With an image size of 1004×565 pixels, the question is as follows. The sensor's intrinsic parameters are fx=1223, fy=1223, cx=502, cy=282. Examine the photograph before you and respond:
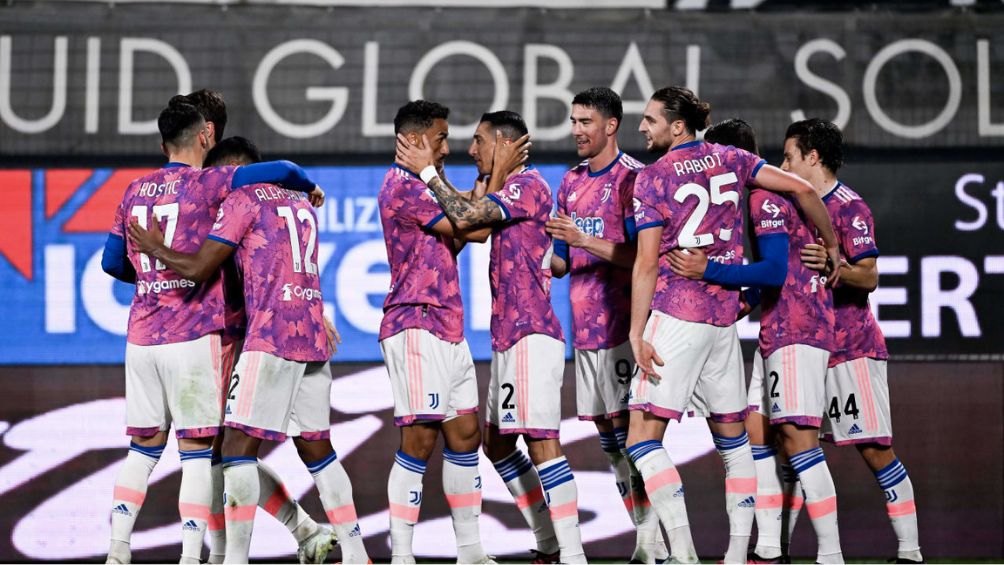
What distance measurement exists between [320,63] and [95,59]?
130cm

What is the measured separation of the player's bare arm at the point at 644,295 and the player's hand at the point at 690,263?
0.12 m

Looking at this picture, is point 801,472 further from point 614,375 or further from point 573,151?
point 573,151

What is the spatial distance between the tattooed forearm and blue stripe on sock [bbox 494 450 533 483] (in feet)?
3.61

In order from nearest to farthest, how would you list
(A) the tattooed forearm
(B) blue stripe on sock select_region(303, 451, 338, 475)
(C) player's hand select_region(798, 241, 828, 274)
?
(A) the tattooed forearm < (B) blue stripe on sock select_region(303, 451, 338, 475) < (C) player's hand select_region(798, 241, 828, 274)

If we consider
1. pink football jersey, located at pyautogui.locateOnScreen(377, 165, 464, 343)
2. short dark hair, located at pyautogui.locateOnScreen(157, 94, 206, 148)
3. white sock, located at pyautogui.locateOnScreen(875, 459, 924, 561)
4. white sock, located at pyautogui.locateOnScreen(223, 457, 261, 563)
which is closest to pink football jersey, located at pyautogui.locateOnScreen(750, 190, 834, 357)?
white sock, located at pyautogui.locateOnScreen(875, 459, 924, 561)

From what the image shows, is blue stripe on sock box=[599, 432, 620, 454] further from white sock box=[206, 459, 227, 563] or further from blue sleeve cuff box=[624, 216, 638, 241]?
white sock box=[206, 459, 227, 563]

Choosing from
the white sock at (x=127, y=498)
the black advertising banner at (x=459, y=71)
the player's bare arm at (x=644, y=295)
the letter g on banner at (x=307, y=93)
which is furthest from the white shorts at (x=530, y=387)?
the letter g on banner at (x=307, y=93)

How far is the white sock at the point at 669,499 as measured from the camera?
4.87m

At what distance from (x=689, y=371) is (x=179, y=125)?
244cm

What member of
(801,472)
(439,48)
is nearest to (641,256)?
(801,472)

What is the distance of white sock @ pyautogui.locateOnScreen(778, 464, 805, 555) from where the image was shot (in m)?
6.05

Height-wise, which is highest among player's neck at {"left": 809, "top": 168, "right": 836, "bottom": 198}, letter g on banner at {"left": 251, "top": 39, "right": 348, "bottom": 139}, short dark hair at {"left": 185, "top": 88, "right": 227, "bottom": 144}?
letter g on banner at {"left": 251, "top": 39, "right": 348, "bottom": 139}

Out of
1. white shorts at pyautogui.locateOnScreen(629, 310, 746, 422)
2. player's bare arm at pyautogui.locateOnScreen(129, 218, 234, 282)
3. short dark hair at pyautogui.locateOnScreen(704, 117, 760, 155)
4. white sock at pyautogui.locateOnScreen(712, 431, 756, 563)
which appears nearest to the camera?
white shorts at pyautogui.locateOnScreen(629, 310, 746, 422)

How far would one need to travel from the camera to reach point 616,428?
18.2 ft
